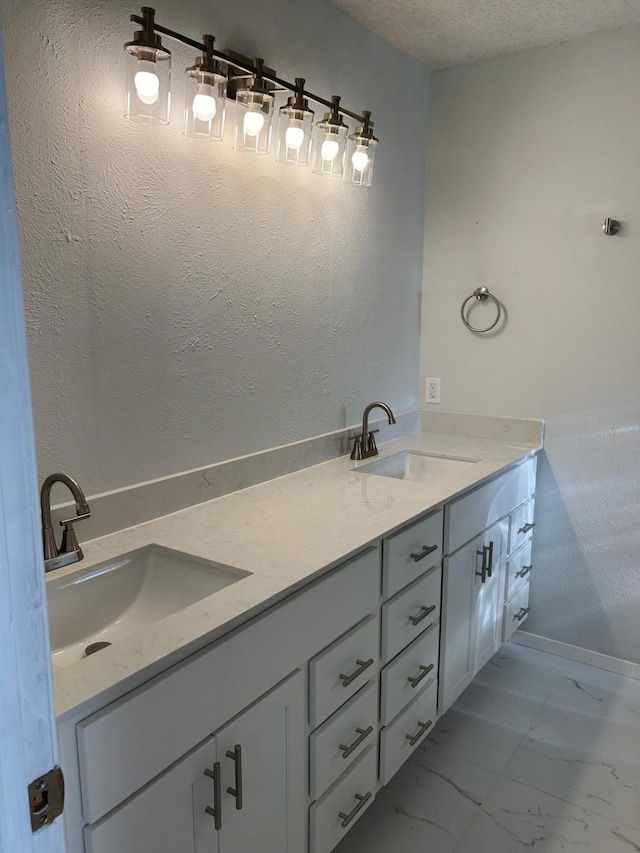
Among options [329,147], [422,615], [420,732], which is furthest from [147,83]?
[420,732]

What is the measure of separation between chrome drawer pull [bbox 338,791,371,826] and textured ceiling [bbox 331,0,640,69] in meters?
2.28

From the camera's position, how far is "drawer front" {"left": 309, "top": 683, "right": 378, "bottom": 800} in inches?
56.2

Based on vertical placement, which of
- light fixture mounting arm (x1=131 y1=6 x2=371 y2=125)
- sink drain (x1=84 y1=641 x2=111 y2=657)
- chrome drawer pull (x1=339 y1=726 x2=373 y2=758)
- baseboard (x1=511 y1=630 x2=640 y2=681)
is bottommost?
baseboard (x1=511 y1=630 x2=640 y2=681)

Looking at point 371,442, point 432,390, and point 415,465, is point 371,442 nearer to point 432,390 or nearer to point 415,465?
point 415,465

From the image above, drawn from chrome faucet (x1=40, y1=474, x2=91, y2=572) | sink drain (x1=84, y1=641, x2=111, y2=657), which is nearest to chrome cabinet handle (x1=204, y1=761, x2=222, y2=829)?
sink drain (x1=84, y1=641, x2=111, y2=657)

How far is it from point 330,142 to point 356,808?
181cm

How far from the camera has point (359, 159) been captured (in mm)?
2082

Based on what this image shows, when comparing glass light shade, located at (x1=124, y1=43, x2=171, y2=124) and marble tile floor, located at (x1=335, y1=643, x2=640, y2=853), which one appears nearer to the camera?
glass light shade, located at (x1=124, y1=43, x2=171, y2=124)

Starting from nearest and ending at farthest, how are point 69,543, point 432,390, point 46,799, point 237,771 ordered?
point 46,799 < point 237,771 < point 69,543 < point 432,390

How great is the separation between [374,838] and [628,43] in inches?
104

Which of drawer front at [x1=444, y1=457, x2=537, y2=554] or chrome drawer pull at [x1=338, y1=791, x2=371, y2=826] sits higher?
drawer front at [x1=444, y1=457, x2=537, y2=554]

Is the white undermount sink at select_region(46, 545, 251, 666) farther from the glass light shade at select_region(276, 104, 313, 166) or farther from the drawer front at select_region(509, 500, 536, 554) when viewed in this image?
the drawer front at select_region(509, 500, 536, 554)

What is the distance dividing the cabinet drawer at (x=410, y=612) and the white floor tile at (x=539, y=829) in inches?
21.7

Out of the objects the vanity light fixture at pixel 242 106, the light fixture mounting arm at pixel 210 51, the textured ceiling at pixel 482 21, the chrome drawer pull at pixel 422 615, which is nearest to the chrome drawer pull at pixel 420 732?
the chrome drawer pull at pixel 422 615
